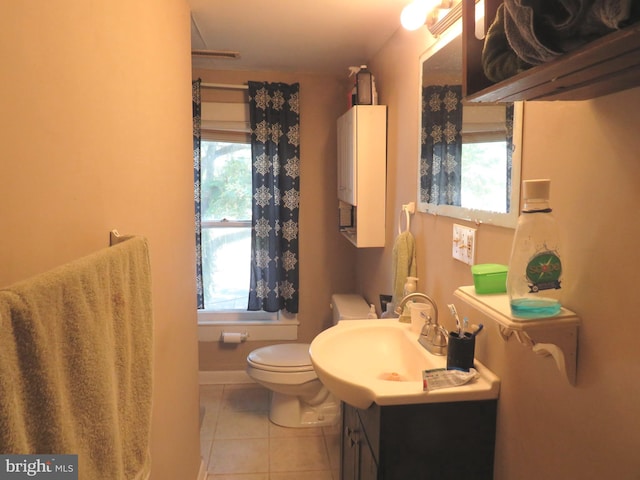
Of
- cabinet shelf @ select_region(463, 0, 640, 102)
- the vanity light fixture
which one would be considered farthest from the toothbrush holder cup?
the vanity light fixture

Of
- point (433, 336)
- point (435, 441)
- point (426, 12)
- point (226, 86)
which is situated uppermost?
point (226, 86)

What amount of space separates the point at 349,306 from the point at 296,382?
1.93 feet

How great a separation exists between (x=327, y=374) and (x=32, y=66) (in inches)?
41.9

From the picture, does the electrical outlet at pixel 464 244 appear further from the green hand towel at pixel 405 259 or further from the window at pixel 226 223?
the window at pixel 226 223

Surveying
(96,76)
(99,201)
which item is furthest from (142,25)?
(99,201)

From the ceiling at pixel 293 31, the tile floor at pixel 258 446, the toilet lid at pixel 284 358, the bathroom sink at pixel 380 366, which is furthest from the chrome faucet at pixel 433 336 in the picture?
the ceiling at pixel 293 31

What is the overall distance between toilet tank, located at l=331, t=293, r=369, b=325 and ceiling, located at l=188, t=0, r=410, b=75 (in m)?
1.55

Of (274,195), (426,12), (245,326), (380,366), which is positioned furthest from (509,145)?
(245,326)

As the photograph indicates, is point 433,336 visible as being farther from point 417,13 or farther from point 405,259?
point 417,13

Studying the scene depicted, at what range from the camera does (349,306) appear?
9.11ft

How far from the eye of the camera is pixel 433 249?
171cm

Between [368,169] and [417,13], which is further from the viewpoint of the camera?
[368,169]

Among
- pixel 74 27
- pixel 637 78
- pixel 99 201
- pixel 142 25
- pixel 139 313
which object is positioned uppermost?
pixel 142 25

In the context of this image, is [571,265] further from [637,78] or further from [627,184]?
[637,78]
